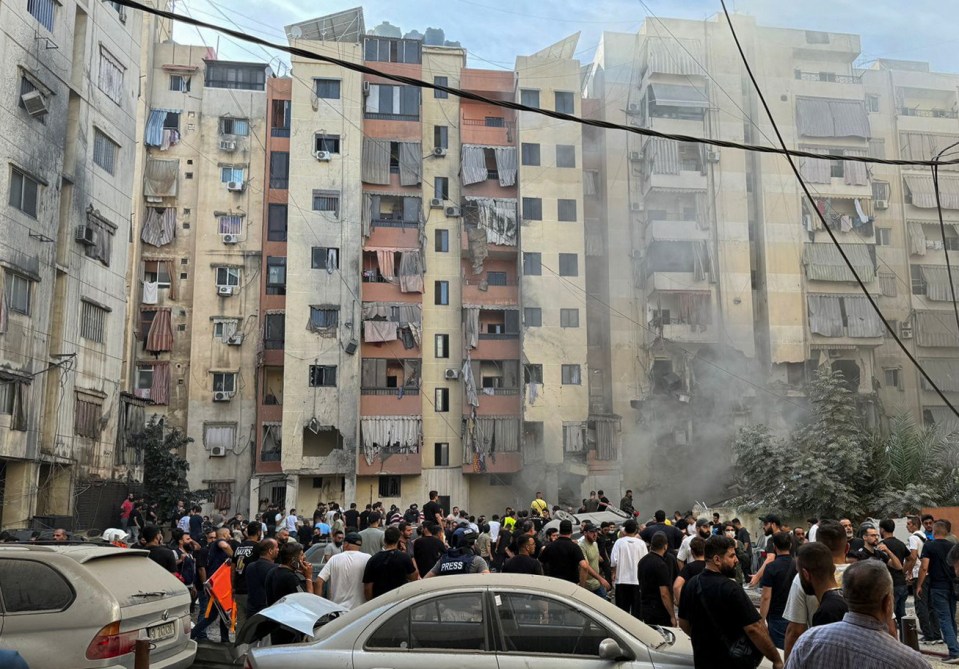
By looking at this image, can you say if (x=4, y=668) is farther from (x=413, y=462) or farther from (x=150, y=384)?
(x=150, y=384)

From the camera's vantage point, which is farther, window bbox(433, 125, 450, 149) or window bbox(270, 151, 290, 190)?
window bbox(433, 125, 450, 149)

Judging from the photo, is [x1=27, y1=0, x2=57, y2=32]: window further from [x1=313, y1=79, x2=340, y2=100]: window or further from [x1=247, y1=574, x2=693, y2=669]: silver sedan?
[x1=247, y1=574, x2=693, y2=669]: silver sedan

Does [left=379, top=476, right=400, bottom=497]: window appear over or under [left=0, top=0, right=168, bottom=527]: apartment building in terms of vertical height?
under

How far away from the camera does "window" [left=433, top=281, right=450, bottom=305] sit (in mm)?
44219

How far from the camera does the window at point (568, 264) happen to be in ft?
143

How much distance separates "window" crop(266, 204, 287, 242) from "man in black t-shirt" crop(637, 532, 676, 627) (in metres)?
36.7

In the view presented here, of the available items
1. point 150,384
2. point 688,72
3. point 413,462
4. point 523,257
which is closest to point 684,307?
point 523,257

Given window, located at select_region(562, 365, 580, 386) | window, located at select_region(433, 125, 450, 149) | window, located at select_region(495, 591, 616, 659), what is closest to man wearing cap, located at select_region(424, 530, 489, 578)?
window, located at select_region(495, 591, 616, 659)

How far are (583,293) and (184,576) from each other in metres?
31.8

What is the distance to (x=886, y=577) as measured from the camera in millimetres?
3713

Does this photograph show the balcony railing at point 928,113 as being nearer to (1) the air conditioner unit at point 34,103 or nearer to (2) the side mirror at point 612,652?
(1) the air conditioner unit at point 34,103

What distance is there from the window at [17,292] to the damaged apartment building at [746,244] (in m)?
26.1

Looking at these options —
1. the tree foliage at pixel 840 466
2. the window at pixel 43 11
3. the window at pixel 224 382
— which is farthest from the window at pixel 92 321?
the tree foliage at pixel 840 466

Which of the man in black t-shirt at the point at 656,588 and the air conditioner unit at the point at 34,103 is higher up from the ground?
the air conditioner unit at the point at 34,103
